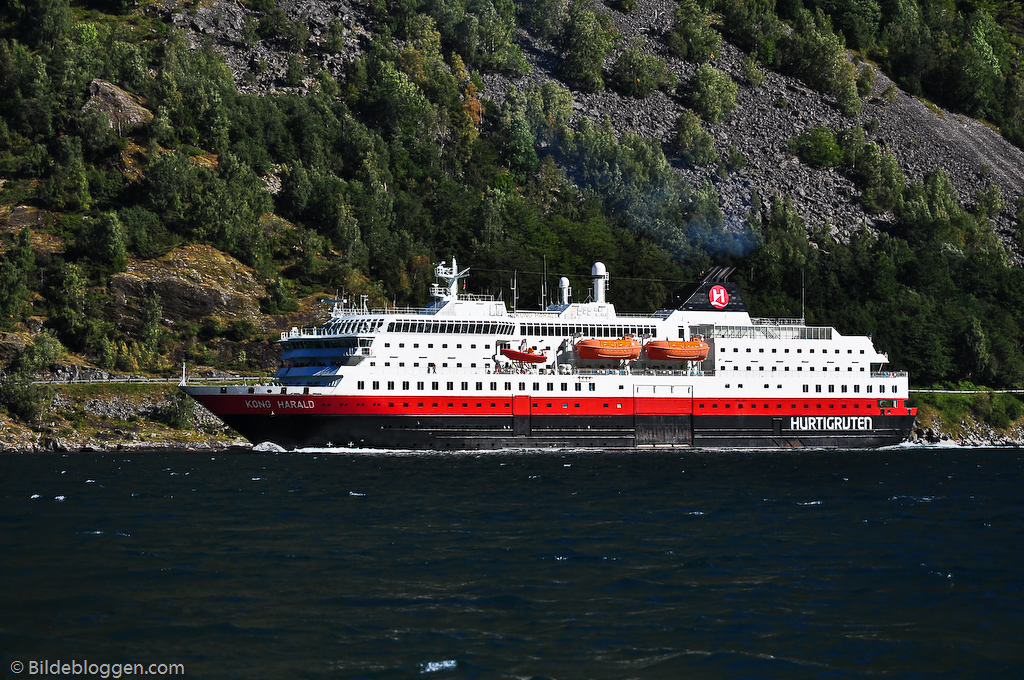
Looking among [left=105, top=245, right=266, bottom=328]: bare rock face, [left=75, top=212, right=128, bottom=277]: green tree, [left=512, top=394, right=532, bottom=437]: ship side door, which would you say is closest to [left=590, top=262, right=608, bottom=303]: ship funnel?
[left=512, top=394, right=532, bottom=437]: ship side door

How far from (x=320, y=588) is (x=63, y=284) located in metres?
57.2

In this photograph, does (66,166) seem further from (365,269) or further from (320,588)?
(320,588)

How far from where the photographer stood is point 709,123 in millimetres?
126938

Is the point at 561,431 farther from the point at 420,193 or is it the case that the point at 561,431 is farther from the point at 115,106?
the point at 115,106

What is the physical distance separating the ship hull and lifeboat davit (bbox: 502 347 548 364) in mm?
3469

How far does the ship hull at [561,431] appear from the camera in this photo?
58594 mm

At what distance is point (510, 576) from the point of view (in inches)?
1046

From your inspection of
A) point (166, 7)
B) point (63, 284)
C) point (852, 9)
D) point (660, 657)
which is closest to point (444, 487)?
point (660, 657)

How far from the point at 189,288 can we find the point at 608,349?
106 ft

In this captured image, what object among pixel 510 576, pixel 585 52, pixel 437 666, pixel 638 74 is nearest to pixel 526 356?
pixel 510 576

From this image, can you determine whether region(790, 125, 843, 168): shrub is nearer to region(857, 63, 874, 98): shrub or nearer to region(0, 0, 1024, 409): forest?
region(0, 0, 1024, 409): forest

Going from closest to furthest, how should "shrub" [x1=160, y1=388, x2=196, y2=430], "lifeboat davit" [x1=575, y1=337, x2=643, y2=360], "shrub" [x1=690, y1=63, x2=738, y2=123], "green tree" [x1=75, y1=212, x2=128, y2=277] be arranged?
"lifeboat davit" [x1=575, y1=337, x2=643, y2=360]
"shrub" [x1=160, y1=388, x2=196, y2=430]
"green tree" [x1=75, y1=212, x2=128, y2=277]
"shrub" [x1=690, y1=63, x2=738, y2=123]

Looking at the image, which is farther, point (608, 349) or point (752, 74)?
point (752, 74)

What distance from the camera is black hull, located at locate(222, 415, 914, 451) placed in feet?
192
